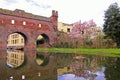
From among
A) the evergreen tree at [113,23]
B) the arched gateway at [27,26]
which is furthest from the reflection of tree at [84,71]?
the arched gateway at [27,26]

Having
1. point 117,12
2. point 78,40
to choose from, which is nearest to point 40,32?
point 78,40

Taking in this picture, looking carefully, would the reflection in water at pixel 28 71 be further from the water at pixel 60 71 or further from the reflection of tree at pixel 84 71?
the reflection of tree at pixel 84 71

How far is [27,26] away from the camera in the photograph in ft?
138

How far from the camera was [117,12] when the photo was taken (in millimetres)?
33188

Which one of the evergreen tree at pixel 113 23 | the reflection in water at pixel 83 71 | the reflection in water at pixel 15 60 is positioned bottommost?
the reflection in water at pixel 83 71

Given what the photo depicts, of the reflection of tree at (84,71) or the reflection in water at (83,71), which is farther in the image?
the reflection of tree at (84,71)

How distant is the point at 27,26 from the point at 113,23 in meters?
19.1

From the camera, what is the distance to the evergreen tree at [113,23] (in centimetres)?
3228

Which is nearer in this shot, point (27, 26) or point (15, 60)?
point (15, 60)

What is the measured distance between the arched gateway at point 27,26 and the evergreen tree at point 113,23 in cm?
1605

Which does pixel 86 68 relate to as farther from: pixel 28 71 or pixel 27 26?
pixel 27 26

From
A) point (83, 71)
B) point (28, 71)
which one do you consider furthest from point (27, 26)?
point (83, 71)

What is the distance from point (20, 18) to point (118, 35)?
68.6ft

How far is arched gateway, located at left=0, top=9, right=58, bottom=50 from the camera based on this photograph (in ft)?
125
